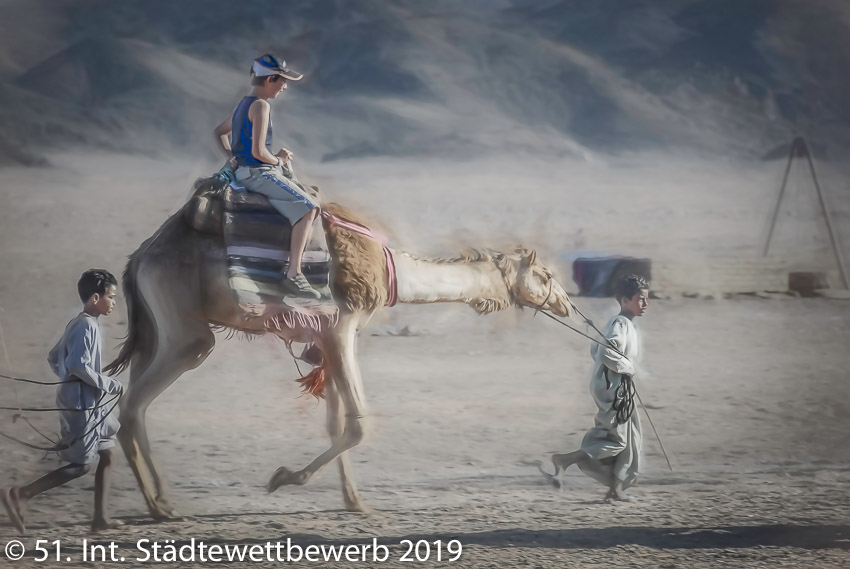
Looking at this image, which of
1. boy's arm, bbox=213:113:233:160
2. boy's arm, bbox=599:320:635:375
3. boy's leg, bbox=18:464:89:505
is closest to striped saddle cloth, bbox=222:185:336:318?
boy's arm, bbox=213:113:233:160

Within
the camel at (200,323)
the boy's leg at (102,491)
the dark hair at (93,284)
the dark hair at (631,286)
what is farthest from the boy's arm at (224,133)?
the dark hair at (631,286)

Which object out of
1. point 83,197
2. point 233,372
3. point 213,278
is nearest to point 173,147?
point 83,197

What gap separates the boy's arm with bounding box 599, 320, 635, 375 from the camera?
609 cm

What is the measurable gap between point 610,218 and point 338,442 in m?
8.80

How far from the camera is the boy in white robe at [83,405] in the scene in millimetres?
5402

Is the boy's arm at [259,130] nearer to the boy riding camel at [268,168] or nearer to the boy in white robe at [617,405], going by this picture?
the boy riding camel at [268,168]

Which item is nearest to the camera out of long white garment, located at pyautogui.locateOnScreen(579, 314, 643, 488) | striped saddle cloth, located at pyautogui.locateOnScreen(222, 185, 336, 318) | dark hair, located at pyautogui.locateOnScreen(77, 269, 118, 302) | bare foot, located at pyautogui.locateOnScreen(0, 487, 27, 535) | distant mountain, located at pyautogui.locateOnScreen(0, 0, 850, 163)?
bare foot, located at pyautogui.locateOnScreen(0, 487, 27, 535)

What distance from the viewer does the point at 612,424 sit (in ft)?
20.0

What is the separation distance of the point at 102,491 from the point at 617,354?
9.08 feet

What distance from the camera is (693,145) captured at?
1571 centimetres

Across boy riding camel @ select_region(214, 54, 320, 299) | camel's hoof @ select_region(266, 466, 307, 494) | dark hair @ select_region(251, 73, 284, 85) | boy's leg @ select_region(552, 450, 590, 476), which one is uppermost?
dark hair @ select_region(251, 73, 284, 85)

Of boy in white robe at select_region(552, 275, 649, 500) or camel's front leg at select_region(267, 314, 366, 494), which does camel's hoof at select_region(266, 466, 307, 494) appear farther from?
boy in white robe at select_region(552, 275, 649, 500)

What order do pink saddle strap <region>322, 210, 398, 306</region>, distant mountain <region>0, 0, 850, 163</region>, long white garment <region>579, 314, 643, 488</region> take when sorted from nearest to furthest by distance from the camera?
pink saddle strap <region>322, 210, 398, 306</region>, long white garment <region>579, 314, 643, 488</region>, distant mountain <region>0, 0, 850, 163</region>

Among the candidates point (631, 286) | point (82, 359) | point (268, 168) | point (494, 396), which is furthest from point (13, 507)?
point (494, 396)
